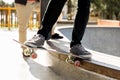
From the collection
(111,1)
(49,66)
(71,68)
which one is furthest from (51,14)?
(111,1)

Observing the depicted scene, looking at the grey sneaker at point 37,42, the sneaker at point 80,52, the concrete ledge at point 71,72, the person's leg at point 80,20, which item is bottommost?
the concrete ledge at point 71,72

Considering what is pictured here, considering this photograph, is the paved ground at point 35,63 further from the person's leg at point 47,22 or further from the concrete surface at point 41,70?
the person's leg at point 47,22

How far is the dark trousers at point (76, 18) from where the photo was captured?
346 centimetres

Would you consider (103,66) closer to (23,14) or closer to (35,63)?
(35,63)

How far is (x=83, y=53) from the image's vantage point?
3.41m

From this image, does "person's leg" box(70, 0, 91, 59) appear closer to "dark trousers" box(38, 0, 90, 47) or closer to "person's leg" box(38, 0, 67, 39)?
"dark trousers" box(38, 0, 90, 47)

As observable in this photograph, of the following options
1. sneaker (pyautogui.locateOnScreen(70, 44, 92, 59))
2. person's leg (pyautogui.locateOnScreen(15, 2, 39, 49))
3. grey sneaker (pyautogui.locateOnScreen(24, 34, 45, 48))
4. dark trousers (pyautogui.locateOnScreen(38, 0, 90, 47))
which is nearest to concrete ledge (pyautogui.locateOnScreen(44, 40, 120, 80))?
sneaker (pyautogui.locateOnScreen(70, 44, 92, 59))

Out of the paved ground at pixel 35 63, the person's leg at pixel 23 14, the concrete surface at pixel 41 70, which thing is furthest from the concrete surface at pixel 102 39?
the concrete surface at pixel 41 70

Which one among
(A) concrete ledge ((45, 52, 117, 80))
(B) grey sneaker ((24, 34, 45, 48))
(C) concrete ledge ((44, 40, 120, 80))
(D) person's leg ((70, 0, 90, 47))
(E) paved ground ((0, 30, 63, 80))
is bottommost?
(E) paved ground ((0, 30, 63, 80))

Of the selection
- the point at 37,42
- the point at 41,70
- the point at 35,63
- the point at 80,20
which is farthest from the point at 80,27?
the point at 35,63

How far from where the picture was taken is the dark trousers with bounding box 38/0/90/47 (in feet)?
11.3

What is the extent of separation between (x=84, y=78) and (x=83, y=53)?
0.36 metres

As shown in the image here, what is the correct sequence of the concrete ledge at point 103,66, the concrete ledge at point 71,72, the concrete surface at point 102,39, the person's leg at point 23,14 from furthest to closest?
the concrete surface at point 102,39 → the person's leg at point 23,14 → the concrete ledge at point 71,72 → the concrete ledge at point 103,66

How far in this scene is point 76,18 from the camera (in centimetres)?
352
